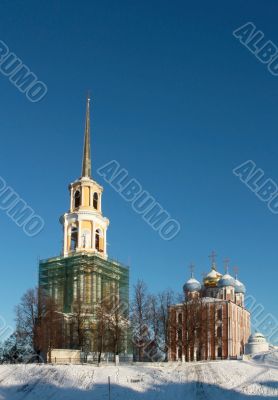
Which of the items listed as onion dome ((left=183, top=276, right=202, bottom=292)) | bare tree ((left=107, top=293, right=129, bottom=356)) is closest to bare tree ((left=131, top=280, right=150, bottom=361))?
bare tree ((left=107, top=293, right=129, bottom=356))

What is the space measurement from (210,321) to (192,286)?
18.5 metres

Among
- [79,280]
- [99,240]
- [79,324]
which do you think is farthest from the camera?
[99,240]

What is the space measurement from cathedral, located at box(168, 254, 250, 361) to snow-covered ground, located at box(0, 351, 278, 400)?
736 cm

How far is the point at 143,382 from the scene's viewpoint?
4131 centimetres

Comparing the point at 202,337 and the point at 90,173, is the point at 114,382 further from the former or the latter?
the point at 90,173

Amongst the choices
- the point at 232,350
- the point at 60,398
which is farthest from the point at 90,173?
the point at 60,398

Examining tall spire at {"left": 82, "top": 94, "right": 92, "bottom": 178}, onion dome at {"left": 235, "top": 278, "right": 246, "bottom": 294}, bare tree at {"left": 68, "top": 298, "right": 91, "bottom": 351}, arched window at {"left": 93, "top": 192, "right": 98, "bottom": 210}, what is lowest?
bare tree at {"left": 68, "top": 298, "right": 91, "bottom": 351}

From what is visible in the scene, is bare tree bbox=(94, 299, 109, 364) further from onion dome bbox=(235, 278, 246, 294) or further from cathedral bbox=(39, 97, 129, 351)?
onion dome bbox=(235, 278, 246, 294)

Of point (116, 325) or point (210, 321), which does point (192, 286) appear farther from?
point (116, 325)

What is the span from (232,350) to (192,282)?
13.3 meters

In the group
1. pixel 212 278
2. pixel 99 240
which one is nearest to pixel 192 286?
pixel 212 278

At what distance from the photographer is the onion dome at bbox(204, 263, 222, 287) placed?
284 ft

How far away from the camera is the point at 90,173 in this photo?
75.4 metres

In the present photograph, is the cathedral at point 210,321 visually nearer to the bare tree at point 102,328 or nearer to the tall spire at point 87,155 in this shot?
the bare tree at point 102,328
